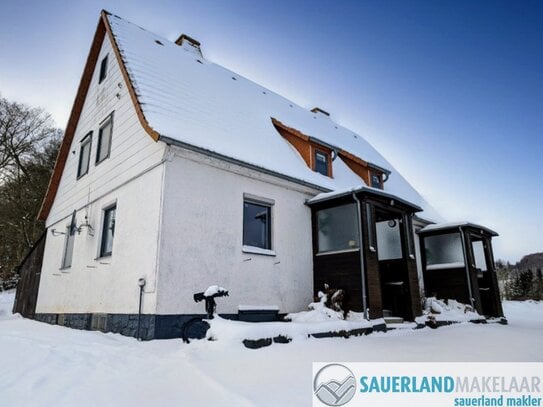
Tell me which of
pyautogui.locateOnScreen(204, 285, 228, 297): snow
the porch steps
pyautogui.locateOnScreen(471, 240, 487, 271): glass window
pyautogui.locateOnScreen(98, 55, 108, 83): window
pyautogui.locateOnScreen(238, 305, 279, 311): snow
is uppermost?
pyautogui.locateOnScreen(98, 55, 108, 83): window

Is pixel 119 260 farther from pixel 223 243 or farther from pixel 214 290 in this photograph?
pixel 214 290

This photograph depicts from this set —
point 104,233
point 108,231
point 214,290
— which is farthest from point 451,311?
point 104,233

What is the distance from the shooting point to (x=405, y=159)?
22156 millimetres

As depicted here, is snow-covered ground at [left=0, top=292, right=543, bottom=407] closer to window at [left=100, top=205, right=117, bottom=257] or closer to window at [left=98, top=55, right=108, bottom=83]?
window at [left=100, top=205, right=117, bottom=257]

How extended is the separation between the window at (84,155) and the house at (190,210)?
0.08 meters

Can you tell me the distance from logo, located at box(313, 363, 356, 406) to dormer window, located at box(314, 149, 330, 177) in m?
8.51

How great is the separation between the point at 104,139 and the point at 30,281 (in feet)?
26.5

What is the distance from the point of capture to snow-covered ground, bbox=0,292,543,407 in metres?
3.51

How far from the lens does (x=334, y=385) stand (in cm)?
380

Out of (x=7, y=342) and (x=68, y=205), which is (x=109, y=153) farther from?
(x=7, y=342)

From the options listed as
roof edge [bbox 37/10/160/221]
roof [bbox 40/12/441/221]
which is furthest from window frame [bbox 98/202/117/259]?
roof edge [bbox 37/10/160/221]

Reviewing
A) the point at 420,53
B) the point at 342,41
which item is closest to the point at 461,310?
the point at 420,53

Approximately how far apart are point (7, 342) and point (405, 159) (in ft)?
67.5

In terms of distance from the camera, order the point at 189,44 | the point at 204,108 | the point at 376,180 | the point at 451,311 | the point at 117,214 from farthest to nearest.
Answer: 1. the point at 189,44
2. the point at 376,180
3. the point at 451,311
4. the point at 204,108
5. the point at 117,214
